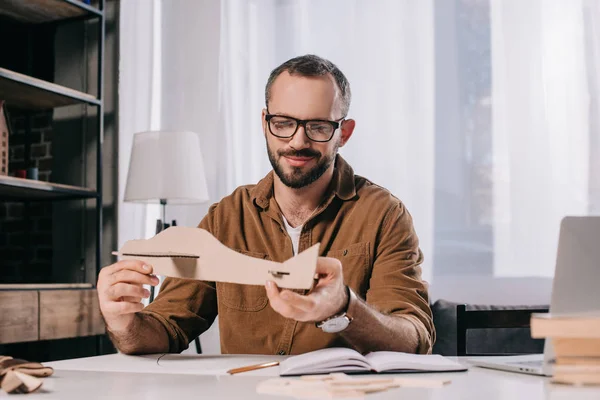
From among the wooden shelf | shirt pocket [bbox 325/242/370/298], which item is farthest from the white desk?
the wooden shelf

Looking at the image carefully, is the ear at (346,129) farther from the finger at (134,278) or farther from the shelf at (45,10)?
the shelf at (45,10)

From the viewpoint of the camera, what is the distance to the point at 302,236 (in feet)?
6.04

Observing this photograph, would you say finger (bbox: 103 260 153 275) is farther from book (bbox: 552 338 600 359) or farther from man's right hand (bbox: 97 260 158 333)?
book (bbox: 552 338 600 359)

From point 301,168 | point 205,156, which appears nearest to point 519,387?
point 301,168

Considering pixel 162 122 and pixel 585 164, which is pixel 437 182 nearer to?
pixel 585 164

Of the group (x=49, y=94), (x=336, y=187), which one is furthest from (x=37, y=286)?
(x=336, y=187)

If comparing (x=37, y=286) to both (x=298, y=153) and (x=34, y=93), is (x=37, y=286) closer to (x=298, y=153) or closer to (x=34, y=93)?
(x=34, y=93)

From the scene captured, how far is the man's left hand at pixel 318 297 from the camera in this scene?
118 centimetres

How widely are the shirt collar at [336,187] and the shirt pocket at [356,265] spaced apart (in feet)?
0.49

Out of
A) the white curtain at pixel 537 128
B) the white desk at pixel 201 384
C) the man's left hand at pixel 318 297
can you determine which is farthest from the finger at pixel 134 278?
the white curtain at pixel 537 128

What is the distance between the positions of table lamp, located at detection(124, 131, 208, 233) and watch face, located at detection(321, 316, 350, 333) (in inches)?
76.8

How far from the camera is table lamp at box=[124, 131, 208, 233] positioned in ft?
10.7

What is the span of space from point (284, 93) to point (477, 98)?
1.73m

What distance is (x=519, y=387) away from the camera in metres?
1.07
